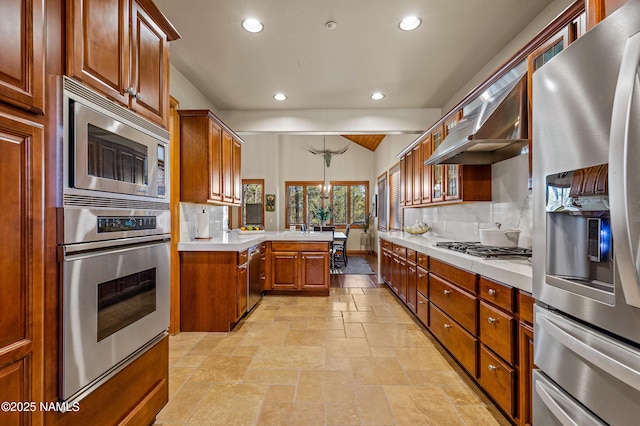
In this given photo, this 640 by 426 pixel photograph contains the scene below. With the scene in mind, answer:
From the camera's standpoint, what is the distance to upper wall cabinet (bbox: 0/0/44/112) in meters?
0.87

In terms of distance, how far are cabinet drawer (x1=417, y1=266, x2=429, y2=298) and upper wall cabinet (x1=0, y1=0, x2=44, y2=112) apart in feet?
9.56

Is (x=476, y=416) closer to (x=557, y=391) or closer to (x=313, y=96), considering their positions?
A: (x=557, y=391)

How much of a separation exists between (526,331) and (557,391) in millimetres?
383

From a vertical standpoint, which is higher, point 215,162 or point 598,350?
point 215,162

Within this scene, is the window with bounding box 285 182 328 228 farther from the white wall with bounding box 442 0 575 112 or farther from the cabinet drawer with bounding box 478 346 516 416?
the cabinet drawer with bounding box 478 346 516 416

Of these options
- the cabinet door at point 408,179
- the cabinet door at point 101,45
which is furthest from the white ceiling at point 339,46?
the cabinet door at point 101,45

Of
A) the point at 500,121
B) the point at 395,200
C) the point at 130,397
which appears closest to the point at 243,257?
the point at 130,397

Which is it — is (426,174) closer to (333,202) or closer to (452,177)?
(452,177)

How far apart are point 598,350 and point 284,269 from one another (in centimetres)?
366

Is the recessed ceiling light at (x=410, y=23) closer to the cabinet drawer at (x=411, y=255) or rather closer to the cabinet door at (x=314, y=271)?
the cabinet drawer at (x=411, y=255)

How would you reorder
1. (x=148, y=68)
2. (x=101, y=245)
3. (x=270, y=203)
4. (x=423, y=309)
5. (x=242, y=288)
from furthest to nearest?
(x=270, y=203), (x=242, y=288), (x=423, y=309), (x=148, y=68), (x=101, y=245)

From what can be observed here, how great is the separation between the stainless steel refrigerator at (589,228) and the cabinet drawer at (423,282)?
5.23 ft

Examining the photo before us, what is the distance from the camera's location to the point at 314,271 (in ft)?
14.0

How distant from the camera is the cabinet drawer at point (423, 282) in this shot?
2848 mm
